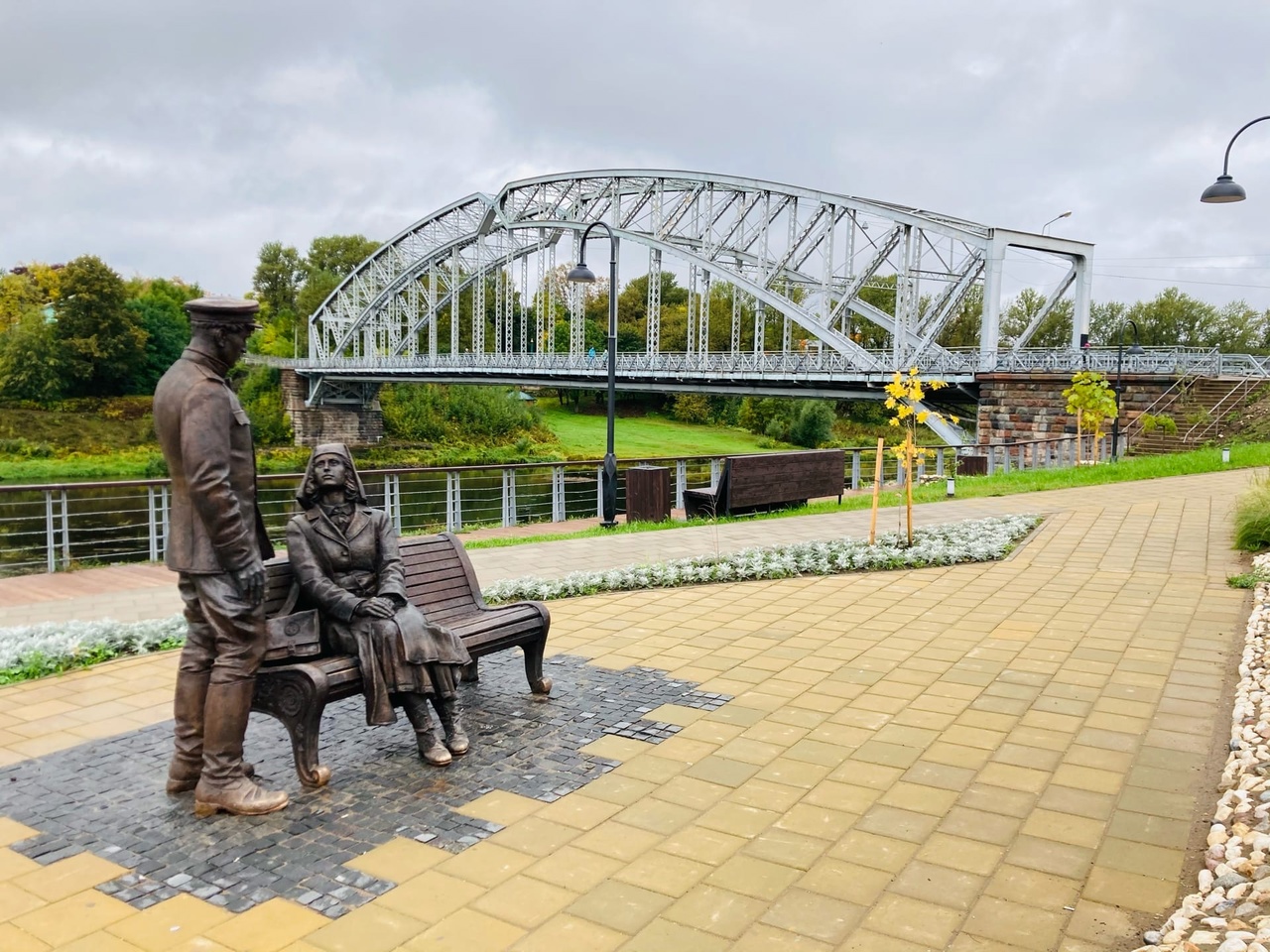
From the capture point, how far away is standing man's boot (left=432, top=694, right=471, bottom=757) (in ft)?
14.8

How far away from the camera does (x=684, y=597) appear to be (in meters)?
8.23

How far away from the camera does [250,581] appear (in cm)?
396

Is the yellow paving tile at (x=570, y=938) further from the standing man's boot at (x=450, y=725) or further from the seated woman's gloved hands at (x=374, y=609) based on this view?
A: the seated woman's gloved hands at (x=374, y=609)

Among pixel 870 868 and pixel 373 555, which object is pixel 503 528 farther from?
pixel 870 868

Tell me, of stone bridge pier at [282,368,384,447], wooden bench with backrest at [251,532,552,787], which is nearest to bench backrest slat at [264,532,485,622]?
wooden bench with backrest at [251,532,552,787]

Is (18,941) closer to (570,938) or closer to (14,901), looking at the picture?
(14,901)

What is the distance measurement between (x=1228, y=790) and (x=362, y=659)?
3805mm

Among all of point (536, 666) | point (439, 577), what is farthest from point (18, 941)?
point (536, 666)

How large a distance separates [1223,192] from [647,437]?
3824 centimetres

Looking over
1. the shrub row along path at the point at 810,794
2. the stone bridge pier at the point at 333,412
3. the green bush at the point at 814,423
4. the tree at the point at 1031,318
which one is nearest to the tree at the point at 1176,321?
the tree at the point at 1031,318

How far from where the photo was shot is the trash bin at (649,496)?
46.5 ft

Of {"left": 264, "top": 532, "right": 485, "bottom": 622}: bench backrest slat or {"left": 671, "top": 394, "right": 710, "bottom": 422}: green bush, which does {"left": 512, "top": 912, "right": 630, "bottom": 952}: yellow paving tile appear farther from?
{"left": 671, "top": 394, "right": 710, "bottom": 422}: green bush

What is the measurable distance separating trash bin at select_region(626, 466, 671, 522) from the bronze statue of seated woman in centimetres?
955

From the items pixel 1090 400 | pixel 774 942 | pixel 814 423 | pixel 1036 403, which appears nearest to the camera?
pixel 774 942
